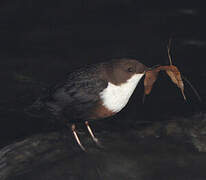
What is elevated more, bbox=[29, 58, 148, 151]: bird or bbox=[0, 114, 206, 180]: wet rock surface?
bbox=[29, 58, 148, 151]: bird

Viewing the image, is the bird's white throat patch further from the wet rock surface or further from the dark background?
the dark background

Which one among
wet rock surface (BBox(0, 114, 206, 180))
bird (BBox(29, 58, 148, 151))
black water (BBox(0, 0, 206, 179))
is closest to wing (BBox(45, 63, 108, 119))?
bird (BBox(29, 58, 148, 151))

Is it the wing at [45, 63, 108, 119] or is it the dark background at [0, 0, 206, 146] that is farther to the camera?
the dark background at [0, 0, 206, 146]

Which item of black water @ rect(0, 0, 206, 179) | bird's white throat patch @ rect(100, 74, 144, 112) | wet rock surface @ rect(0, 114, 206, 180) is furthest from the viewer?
black water @ rect(0, 0, 206, 179)

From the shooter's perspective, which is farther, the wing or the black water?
the black water

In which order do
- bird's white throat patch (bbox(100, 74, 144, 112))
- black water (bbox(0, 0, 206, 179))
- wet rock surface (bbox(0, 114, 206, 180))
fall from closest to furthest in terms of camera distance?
wet rock surface (bbox(0, 114, 206, 180)) < bird's white throat patch (bbox(100, 74, 144, 112)) < black water (bbox(0, 0, 206, 179))

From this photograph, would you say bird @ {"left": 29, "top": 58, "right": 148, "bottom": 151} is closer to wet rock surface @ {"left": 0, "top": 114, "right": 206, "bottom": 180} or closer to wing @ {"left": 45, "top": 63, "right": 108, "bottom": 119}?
wing @ {"left": 45, "top": 63, "right": 108, "bottom": 119}

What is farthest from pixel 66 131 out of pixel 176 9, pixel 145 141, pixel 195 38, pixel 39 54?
pixel 176 9

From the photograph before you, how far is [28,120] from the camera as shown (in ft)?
15.2

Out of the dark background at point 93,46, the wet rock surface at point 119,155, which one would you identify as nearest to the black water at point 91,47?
the dark background at point 93,46

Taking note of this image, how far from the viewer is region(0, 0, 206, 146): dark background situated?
479cm

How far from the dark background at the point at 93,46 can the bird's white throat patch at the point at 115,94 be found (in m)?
0.73

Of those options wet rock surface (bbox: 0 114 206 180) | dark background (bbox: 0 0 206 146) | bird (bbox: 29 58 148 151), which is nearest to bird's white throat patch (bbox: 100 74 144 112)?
bird (bbox: 29 58 148 151)

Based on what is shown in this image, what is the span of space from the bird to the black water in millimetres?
667
